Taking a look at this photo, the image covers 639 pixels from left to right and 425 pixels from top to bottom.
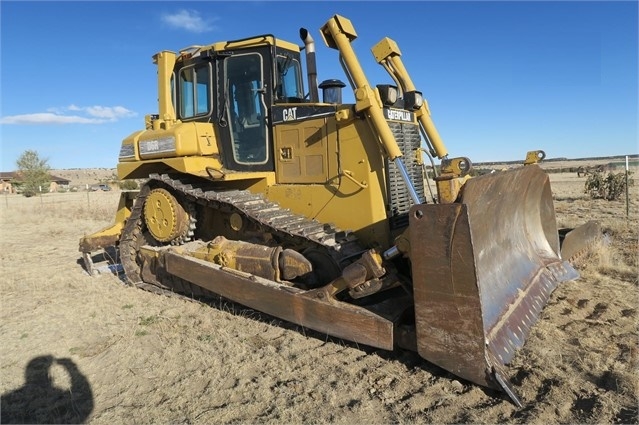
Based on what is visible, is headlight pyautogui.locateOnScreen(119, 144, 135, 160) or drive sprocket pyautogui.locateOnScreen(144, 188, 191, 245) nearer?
drive sprocket pyautogui.locateOnScreen(144, 188, 191, 245)

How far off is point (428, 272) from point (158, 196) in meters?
4.11

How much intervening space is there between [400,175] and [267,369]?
262 centimetres

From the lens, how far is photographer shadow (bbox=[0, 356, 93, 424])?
130 inches

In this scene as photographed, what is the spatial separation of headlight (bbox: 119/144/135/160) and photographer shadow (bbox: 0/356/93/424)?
3.45m

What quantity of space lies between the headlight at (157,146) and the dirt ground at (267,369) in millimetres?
→ 2006

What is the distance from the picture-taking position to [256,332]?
475 cm

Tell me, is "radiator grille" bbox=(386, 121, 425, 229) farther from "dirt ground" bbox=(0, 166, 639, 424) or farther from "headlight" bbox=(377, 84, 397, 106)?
"dirt ground" bbox=(0, 166, 639, 424)

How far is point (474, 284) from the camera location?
3.18 metres

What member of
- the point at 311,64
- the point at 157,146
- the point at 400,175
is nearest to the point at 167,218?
the point at 157,146

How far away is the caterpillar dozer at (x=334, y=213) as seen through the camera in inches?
133

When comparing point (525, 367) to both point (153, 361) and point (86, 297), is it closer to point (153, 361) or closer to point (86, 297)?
point (153, 361)

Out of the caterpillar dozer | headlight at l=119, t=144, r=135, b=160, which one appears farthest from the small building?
the caterpillar dozer

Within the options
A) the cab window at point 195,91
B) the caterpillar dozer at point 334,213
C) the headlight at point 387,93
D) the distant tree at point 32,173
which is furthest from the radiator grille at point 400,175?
the distant tree at point 32,173

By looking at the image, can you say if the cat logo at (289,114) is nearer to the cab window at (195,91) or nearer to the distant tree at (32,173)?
the cab window at (195,91)
